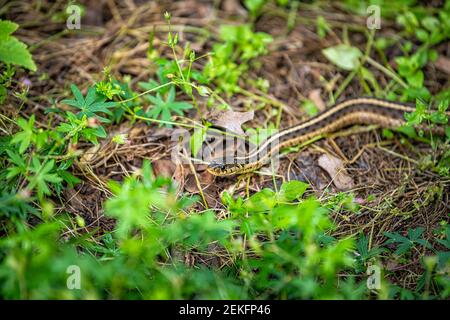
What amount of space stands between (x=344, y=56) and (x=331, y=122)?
1.03 metres

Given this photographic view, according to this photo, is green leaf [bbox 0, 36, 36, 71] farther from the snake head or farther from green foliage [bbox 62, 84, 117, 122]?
the snake head

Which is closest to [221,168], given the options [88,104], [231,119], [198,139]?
[198,139]

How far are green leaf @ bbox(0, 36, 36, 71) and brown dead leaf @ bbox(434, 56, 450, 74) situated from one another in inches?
178

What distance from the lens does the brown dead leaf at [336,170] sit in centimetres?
441

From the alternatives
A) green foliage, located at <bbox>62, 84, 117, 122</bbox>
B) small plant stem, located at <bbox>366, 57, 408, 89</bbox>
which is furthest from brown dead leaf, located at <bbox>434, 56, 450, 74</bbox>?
green foliage, located at <bbox>62, 84, 117, 122</bbox>

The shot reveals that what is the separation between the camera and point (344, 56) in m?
5.41

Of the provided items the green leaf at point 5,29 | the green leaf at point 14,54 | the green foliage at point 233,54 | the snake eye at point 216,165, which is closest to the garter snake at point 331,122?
the snake eye at point 216,165

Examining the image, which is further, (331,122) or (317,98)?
(317,98)

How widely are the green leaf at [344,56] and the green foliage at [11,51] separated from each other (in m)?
3.35

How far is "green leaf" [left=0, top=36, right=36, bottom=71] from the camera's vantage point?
3705 millimetres

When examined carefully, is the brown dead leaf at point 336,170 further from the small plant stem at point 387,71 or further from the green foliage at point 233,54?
the small plant stem at point 387,71

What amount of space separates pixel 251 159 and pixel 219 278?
1.49 m

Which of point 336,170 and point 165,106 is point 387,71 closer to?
point 336,170

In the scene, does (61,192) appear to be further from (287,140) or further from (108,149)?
(287,140)
